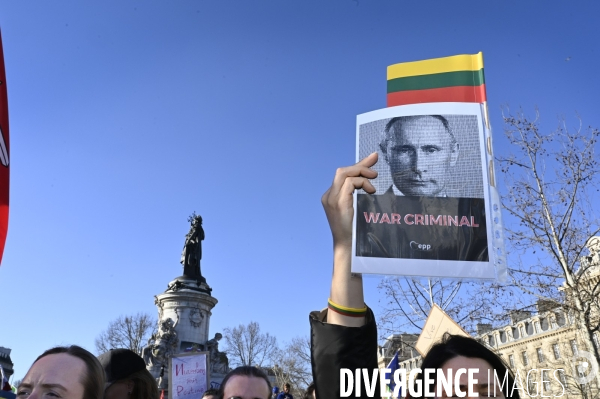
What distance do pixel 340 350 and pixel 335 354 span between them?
0.02 m

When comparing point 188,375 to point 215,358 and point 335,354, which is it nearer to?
point 335,354

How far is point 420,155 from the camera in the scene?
1.97m

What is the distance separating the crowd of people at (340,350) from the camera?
1.61 metres

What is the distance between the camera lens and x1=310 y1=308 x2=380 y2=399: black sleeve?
159 centimetres

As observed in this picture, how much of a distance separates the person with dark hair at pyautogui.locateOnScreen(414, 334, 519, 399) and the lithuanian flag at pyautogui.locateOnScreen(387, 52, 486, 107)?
3.48ft

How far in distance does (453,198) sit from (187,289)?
2237cm

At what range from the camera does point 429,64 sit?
2182 millimetres

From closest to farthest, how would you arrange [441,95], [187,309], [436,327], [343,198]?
[343,198], [441,95], [436,327], [187,309]

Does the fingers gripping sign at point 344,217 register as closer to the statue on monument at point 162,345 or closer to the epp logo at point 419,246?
the epp logo at point 419,246

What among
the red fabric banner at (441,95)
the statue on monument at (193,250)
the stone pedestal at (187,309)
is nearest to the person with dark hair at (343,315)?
the red fabric banner at (441,95)

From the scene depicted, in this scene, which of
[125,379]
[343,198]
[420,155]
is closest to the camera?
[343,198]

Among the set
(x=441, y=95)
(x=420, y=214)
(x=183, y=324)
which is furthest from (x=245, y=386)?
(x=183, y=324)

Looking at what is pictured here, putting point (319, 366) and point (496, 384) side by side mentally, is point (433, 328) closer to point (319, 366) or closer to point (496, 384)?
point (496, 384)

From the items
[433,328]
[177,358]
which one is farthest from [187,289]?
[433,328]
